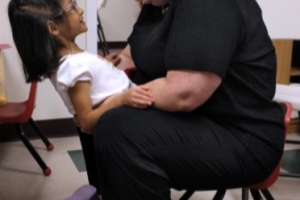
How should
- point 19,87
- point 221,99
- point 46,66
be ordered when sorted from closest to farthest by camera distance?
1. point 221,99
2. point 46,66
3. point 19,87

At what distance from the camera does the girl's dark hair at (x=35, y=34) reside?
3.98 ft

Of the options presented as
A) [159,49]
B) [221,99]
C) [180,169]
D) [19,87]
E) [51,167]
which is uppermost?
[159,49]

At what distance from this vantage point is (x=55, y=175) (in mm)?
2115

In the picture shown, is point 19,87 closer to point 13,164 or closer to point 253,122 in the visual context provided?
point 13,164

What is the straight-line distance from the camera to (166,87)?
0.98m

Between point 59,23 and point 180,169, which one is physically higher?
point 59,23

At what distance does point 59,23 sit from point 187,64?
0.52 meters

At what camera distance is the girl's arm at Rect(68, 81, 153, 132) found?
104 cm

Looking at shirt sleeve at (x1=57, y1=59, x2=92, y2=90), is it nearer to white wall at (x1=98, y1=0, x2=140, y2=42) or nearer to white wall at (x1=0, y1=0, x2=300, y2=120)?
white wall at (x1=0, y1=0, x2=300, y2=120)

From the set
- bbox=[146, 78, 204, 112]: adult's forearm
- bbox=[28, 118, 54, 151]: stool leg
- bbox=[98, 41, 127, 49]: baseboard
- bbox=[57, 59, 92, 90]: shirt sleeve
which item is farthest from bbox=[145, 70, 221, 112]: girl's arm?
bbox=[98, 41, 127, 49]: baseboard

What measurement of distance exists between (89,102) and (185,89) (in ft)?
1.10

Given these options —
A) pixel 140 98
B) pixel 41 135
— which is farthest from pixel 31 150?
pixel 140 98

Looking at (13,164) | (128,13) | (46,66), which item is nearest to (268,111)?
(46,66)

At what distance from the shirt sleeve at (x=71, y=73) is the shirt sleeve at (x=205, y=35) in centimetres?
32
